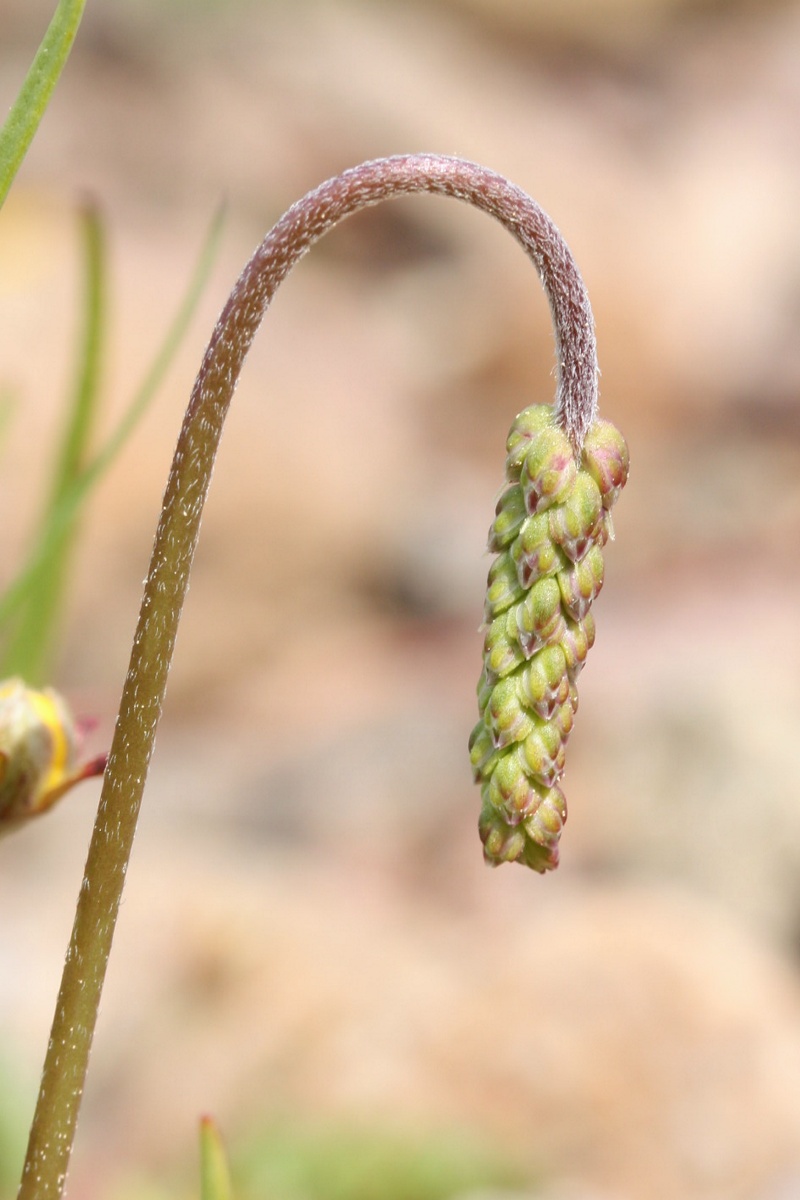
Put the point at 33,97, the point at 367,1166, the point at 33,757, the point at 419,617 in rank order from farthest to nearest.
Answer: the point at 419,617 < the point at 367,1166 < the point at 33,757 < the point at 33,97

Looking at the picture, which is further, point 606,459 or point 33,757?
point 33,757

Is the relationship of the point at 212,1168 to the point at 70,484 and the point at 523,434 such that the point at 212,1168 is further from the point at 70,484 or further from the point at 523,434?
the point at 70,484

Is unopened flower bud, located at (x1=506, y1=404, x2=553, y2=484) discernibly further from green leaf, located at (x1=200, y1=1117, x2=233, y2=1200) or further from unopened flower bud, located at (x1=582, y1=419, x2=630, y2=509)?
green leaf, located at (x1=200, y1=1117, x2=233, y2=1200)

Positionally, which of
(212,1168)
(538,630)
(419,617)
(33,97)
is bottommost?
(212,1168)

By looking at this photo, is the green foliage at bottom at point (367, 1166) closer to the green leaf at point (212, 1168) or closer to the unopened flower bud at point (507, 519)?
the green leaf at point (212, 1168)

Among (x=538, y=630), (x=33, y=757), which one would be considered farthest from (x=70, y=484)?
(x=538, y=630)

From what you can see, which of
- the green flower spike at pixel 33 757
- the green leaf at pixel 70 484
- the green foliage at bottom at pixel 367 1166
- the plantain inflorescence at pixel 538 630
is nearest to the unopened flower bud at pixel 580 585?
the plantain inflorescence at pixel 538 630

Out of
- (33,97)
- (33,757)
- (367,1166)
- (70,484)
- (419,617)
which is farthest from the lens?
(419,617)
